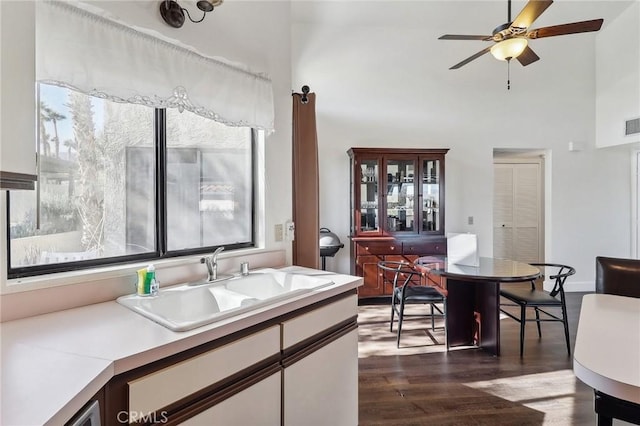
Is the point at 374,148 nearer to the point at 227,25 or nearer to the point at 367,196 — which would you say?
the point at 367,196

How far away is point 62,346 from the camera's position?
0.98 metres

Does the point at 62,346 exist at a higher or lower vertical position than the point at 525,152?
lower

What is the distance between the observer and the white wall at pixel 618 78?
14.2 ft

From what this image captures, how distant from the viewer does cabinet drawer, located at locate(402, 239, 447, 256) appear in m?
4.29

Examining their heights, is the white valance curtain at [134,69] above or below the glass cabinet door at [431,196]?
above

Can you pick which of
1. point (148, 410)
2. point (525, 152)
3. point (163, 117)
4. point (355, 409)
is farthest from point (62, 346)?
point (525, 152)

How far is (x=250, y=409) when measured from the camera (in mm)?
1238

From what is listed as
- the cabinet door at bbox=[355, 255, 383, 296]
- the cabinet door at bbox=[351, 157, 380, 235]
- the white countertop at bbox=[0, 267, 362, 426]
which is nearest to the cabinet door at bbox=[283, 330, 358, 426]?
the white countertop at bbox=[0, 267, 362, 426]

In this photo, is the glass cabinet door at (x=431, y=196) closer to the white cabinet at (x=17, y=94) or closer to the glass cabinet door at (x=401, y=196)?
the glass cabinet door at (x=401, y=196)

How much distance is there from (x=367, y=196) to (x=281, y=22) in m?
2.48

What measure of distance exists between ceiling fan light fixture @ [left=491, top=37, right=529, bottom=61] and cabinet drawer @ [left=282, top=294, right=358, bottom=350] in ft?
7.32

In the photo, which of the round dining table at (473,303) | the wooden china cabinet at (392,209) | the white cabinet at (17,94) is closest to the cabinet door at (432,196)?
the wooden china cabinet at (392,209)

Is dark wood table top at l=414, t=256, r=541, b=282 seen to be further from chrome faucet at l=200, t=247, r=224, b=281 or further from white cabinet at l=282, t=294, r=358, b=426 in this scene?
chrome faucet at l=200, t=247, r=224, b=281

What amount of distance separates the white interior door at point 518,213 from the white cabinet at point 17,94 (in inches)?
261
